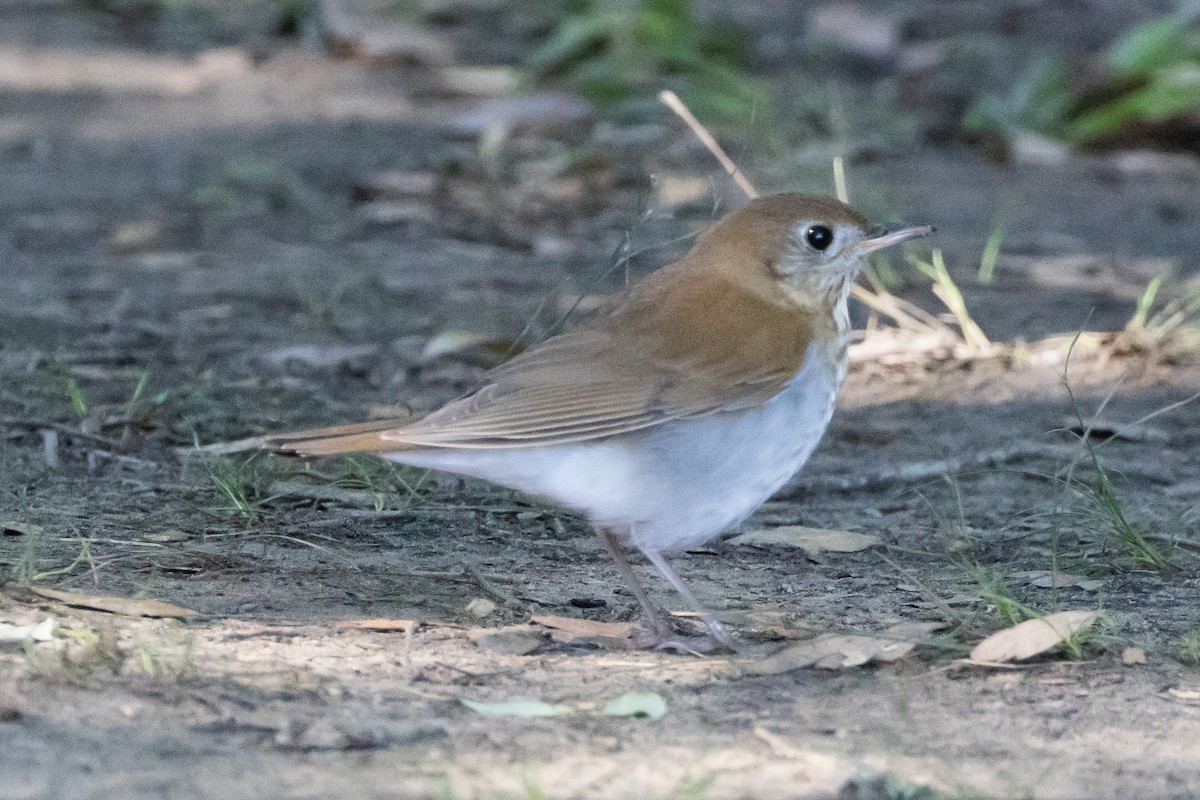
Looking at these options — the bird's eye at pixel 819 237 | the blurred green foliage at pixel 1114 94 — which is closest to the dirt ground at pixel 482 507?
the blurred green foliage at pixel 1114 94

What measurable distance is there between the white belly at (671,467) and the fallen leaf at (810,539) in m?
0.60

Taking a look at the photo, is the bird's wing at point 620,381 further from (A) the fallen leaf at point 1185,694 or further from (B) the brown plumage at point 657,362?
(A) the fallen leaf at point 1185,694

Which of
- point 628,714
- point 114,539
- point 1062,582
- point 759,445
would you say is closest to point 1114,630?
point 1062,582

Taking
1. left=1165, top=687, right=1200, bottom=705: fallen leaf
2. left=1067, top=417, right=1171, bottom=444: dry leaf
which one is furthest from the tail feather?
left=1067, top=417, right=1171, bottom=444: dry leaf

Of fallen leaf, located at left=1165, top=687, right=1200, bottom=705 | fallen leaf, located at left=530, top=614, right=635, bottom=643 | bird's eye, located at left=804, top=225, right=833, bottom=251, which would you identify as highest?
bird's eye, located at left=804, top=225, right=833, bottom=251

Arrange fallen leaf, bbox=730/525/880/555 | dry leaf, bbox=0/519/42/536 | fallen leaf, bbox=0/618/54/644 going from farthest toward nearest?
fallen leaf, bbox=730/525/880/555 → dry leaf, bbox=0/519/42/536 → fallen leaf, bbox=0/618/54/644

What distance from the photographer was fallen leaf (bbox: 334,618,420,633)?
331 centimetres

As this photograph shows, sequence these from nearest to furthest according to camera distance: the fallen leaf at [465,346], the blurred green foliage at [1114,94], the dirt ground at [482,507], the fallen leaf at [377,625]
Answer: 1. the dirt ground at [482,507]
2. the fallen leaf at [377,625]
3. the fallen leaf at [465,346]
4. the blurred green foliage at [1114,94]

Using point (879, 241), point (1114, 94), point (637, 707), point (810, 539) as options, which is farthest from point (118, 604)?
point (1114, 94)

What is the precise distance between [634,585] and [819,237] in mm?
947

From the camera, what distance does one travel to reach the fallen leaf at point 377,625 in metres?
3.31

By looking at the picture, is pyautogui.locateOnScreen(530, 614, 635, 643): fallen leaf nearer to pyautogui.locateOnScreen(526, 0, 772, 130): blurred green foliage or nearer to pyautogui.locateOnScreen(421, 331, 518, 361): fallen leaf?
→ pyautogui.locateOnScreen(421, 331, 518, 361): fallen leaf

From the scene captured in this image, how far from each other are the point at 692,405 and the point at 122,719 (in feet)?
4.63

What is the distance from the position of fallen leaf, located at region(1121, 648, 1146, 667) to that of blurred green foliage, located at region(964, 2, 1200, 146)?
18.2 ft
